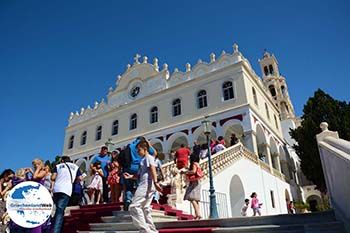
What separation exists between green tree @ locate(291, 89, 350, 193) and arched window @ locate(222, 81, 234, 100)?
28.2ft

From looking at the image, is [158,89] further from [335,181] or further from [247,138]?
[335,181]

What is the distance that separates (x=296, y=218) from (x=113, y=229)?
344cm

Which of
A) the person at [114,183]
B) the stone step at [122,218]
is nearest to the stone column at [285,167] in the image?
the person at [114,183]

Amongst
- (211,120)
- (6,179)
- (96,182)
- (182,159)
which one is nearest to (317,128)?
(211,120)

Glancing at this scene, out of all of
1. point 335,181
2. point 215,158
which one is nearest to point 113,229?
point 335,181

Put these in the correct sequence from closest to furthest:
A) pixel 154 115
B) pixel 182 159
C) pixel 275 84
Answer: pixel 182 159 → pixel 154 115 → pixel 275 84

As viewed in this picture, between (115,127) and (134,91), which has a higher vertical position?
(134,91)

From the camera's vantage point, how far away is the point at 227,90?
66.1 ft

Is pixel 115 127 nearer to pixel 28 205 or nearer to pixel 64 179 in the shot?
pixel 64 179

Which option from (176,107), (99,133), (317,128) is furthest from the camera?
(99,133)

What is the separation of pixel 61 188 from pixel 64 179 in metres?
0.19

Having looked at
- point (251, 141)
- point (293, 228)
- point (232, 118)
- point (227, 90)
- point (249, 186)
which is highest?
point (227, 90)

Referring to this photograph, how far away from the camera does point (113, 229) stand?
528 cm

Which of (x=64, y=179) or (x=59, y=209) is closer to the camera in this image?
(x=59, y=209)
